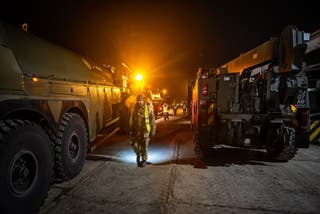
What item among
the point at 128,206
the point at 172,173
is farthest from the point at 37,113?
the point at 172,173

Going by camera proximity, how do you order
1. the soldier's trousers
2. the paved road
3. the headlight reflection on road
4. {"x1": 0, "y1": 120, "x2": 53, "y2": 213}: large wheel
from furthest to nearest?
the headlight reflection on road < the soldier's trousers < the paved road < {"x1": 0, "y1": 120, "x2": 53, "y2": 213}: large wheel

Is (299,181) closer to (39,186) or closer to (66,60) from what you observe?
(39,186)

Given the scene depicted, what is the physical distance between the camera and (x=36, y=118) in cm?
318

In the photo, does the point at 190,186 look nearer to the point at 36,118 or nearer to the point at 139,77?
the point at 36,118

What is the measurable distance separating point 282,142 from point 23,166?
18.1 ft

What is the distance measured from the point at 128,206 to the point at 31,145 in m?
1.66

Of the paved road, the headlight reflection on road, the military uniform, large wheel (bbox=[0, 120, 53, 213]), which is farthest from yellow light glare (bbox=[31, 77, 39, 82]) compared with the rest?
the headlight reflection on road

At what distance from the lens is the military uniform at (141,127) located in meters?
5.12

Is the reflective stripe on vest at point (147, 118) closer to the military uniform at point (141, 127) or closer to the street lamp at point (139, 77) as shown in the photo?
the military uniform at point (141, 127)

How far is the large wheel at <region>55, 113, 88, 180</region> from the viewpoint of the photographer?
3.69 m

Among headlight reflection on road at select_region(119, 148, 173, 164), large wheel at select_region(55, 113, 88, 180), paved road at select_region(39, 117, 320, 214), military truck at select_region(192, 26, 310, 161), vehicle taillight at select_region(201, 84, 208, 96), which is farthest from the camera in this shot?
headlight reflection on road at select_region(119, 148, 173, 164)

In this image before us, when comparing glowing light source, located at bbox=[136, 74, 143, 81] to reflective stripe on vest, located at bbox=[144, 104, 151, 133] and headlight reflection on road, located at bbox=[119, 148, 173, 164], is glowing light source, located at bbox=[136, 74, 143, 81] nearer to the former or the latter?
headlight reflection on road, located at bbox=[119, 148, 173, 164]

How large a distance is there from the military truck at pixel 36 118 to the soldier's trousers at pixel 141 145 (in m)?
1.22

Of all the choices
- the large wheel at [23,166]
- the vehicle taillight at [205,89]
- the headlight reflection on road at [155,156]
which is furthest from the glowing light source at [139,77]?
the large wheel at [23,166]
